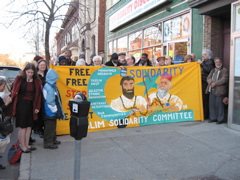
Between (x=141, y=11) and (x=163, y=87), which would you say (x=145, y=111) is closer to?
(x=163, y=87)

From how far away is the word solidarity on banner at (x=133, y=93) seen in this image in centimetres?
→ 597

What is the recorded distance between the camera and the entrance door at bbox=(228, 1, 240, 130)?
19.6 feet

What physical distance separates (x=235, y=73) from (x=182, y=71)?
1457 mm

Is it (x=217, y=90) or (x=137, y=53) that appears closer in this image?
(x=217, y=90)

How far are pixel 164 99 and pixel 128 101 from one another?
1101 millimetres

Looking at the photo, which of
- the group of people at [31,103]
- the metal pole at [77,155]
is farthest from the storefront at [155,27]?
the metal pole at [77,155]

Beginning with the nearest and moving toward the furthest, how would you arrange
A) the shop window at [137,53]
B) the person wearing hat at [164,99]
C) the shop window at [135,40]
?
the person wearing hat at [164,99] → the shop window at [135,40] → the shop window at [137,53]

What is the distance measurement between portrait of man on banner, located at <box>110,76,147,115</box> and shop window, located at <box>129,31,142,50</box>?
266 inches

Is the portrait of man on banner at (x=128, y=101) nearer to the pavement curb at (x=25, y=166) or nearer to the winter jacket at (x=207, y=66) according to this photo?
the winter jacket at (x=207, y=66)

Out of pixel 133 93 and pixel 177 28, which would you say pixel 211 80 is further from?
pixel 177 28

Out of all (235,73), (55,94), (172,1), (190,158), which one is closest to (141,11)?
(172,1)

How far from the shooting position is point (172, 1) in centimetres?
963

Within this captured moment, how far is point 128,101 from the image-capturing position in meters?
6.50

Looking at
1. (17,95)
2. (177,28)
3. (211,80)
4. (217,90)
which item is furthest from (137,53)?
(17,95)
